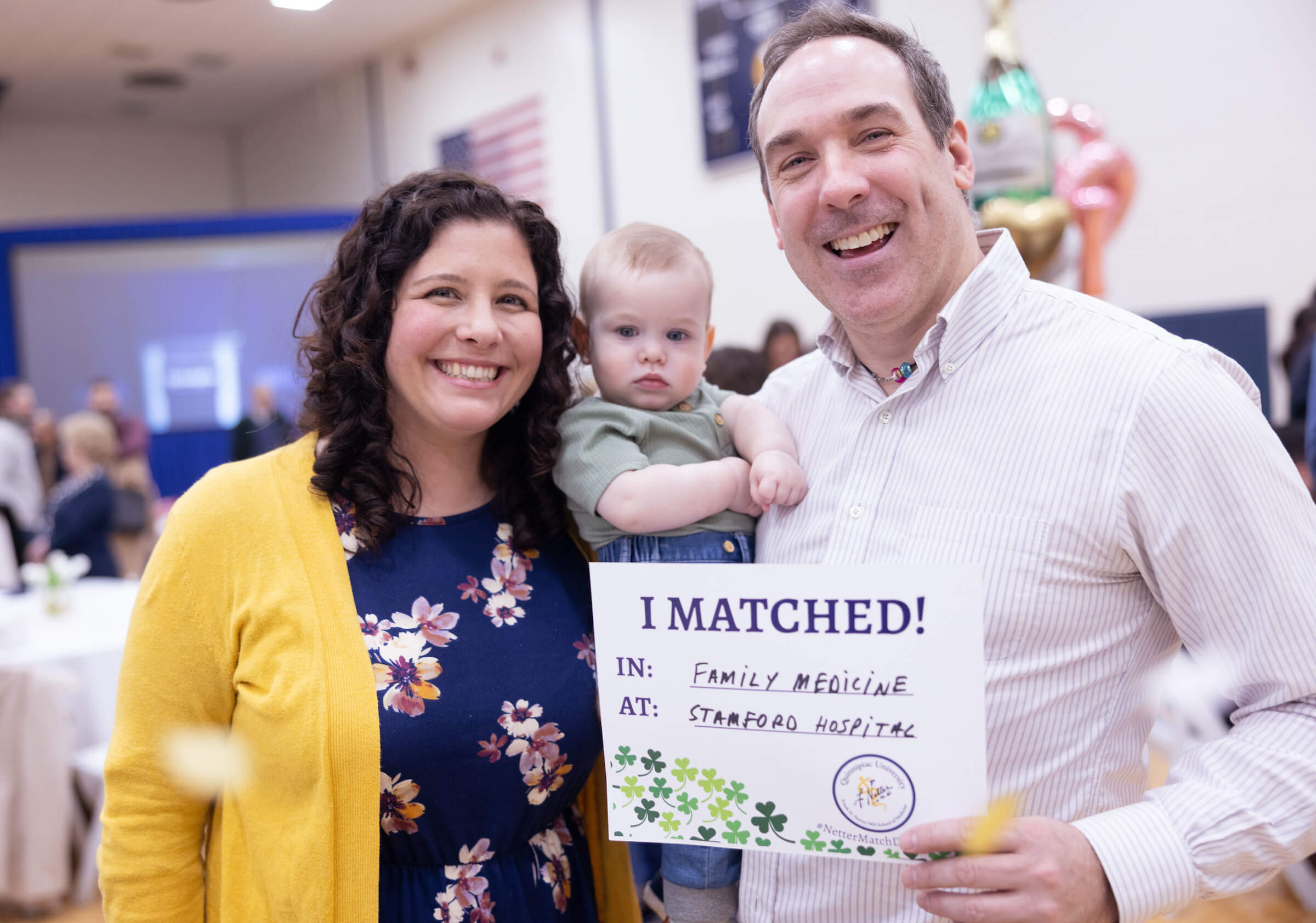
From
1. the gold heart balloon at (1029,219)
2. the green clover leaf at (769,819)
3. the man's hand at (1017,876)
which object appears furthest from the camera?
the gold heart balloon at (1029,219)

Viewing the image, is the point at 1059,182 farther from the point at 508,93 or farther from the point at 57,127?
the point at 57,127

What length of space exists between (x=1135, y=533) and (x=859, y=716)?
0.38 metres

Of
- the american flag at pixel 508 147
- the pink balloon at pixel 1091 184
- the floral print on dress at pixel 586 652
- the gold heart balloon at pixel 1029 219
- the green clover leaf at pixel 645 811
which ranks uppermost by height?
the american flag at pixel 508 147

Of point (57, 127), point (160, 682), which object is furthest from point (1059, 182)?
point (57, 127)

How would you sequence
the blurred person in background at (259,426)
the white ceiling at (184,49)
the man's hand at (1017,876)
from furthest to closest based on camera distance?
1. the blurred person in background at (259,426)
2. the white ceiling at (184,49)
3. the man's hand at (1017,876)

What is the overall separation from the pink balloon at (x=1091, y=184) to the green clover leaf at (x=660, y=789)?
11.4ft

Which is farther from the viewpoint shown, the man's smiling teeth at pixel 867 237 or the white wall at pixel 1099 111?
the white wall at pixel 1099 111

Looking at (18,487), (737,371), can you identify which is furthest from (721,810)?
(18,487)

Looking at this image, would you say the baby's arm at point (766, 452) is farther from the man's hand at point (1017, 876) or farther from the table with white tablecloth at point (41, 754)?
the table with white tablecloth at point (41, 754)

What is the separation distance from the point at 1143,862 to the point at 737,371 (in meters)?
1.87

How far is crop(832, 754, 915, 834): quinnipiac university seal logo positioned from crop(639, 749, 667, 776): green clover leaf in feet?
0.67

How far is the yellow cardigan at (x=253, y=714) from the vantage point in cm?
130

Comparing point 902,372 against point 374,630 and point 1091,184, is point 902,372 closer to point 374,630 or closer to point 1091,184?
point 374,630

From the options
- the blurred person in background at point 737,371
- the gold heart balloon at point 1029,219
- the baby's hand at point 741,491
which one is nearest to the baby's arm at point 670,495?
the baby's hand at point 741,491
